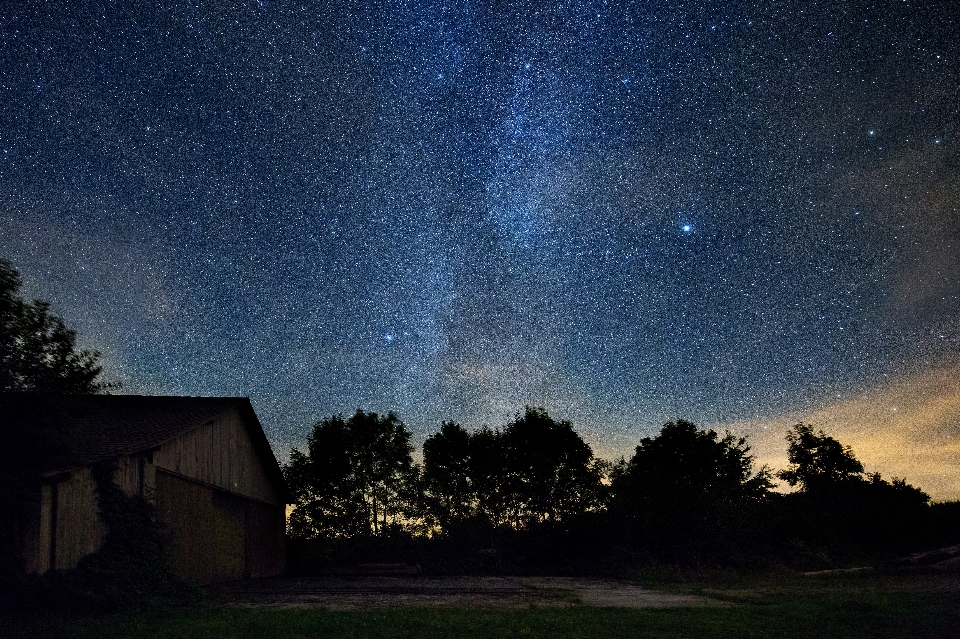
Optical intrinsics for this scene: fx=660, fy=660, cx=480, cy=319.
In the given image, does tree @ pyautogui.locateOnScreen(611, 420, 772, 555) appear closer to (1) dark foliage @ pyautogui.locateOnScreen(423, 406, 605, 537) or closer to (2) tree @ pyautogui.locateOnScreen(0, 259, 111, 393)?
(1) dark foliage @ pyautogui.locateOnScreen(423, 406, 605, 537)

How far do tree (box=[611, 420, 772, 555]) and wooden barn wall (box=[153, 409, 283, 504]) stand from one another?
52.4 ft

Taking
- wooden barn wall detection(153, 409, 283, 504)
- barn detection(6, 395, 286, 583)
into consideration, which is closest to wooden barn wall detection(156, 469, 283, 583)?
barn detection(6, 395, 286, 583)

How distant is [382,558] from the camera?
31.3 m

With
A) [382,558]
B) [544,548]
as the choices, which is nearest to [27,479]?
[382,558]

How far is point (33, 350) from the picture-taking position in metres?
14.3

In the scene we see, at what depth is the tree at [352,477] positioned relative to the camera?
111ft

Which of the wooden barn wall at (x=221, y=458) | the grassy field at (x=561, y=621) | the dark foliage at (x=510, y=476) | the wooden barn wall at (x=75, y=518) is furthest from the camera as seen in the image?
the dark foliage at (x=510, y=476)

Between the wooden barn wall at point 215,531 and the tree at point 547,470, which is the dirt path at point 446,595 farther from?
the tree at point 547,470

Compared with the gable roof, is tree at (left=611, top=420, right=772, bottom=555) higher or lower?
lower

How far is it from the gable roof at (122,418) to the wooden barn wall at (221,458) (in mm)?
396

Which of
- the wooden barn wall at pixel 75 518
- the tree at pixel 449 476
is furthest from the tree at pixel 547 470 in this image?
the wooden barn wall at pixel 75 518

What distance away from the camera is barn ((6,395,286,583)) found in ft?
47.0

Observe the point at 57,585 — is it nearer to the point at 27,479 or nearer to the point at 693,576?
the point at 27,479

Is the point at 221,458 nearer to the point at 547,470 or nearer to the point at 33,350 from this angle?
the point at 33,350
